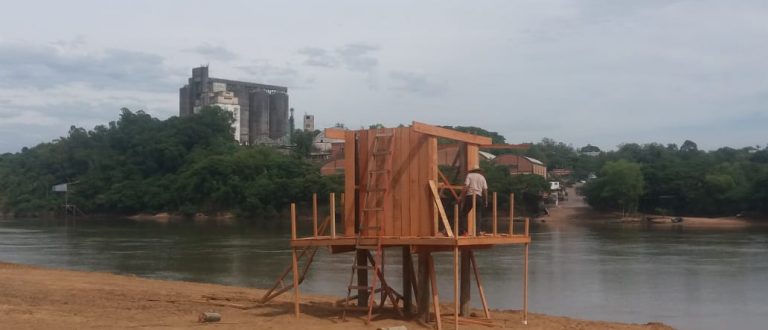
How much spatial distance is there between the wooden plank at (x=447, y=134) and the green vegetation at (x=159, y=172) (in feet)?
267

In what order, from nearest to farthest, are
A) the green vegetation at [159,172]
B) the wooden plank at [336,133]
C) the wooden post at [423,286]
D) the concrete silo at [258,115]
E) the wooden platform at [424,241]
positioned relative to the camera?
the wooden platform at [424,241]
the wooden post at [423,286]
the wooden plank at [336,133]
the green vegetation at [159,172]
the concrete silo at [258,115]

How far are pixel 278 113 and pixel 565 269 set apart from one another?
15284cm

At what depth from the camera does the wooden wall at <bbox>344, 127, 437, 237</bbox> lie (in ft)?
49.6

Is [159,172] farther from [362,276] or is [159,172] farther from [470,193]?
[470,193]

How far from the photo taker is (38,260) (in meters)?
38.1

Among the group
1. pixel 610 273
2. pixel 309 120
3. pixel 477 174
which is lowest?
pixel 610 273

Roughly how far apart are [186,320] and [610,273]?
22466 millimetres

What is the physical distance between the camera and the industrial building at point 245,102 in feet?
559

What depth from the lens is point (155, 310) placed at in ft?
53.9

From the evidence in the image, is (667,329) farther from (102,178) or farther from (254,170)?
(102,178)

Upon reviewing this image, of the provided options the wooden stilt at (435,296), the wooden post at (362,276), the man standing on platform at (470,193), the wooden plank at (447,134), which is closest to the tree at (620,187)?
the wooden post at (362,276)

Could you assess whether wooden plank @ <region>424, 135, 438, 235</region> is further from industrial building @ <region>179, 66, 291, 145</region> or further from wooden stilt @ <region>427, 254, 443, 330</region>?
industrial building @ <region>179, 66, 291, 145</region>

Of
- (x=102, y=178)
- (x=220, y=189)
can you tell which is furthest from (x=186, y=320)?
(x=102, y=178)

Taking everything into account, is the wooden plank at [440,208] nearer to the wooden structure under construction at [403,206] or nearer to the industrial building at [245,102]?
the wooden structure under construction at [403,206]
